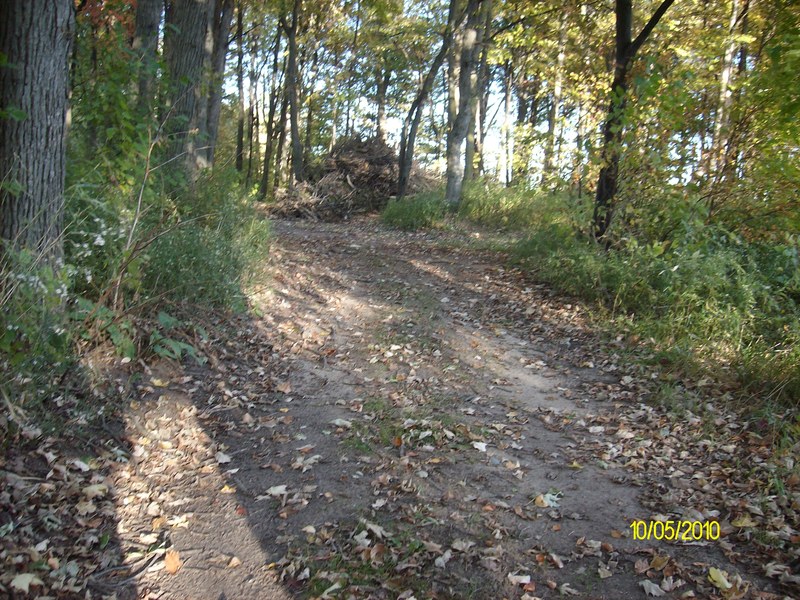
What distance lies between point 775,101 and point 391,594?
24.4ft

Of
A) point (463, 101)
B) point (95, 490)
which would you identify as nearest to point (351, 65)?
point (463, 101)

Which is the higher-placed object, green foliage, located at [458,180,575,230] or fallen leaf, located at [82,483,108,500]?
green foliage, located at [458,180,575,230]

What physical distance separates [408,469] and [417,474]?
0.09 meters

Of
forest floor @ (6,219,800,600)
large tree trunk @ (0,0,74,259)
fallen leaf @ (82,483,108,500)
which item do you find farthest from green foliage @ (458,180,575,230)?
fallen leaf @ (82,483,108,500)

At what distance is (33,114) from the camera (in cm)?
459

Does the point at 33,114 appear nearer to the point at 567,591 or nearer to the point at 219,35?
the point at 567,591

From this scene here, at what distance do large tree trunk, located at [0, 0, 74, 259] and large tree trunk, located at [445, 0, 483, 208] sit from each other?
38.3 feet

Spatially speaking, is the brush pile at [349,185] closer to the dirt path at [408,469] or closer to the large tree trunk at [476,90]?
the large tree trunk at [476,90]

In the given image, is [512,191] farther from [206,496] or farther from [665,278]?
[206,496]

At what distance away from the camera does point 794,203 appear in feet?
26.3

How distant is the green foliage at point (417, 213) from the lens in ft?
48.8

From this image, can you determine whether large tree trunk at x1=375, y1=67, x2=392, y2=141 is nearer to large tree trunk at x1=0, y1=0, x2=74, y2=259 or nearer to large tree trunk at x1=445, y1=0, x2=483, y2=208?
large tree trunk at x1=445, y1=0, x2=483, y2=208

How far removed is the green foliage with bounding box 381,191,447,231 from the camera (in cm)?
1487

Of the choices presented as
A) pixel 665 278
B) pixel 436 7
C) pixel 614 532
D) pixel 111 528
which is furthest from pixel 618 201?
pixel 436 7
